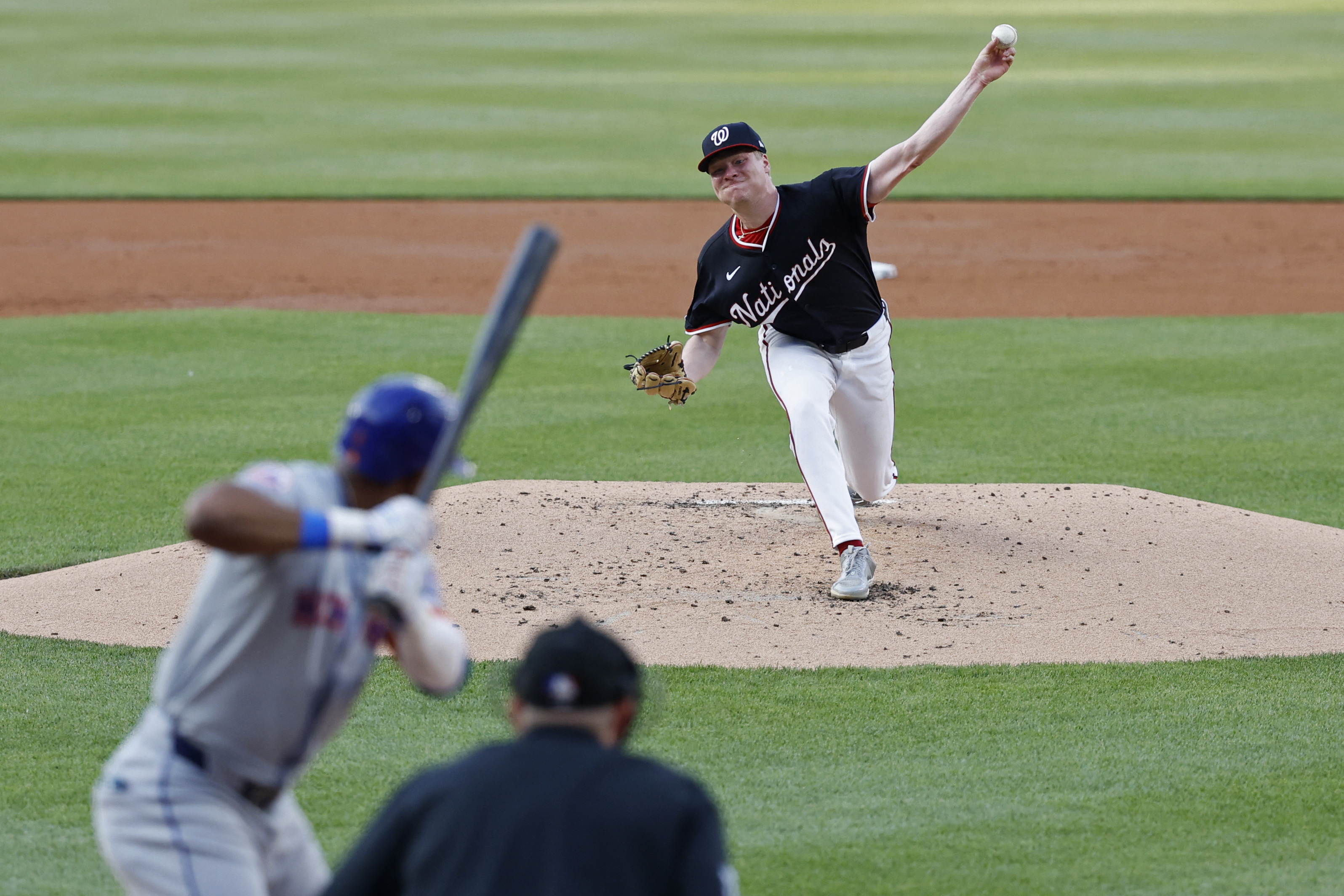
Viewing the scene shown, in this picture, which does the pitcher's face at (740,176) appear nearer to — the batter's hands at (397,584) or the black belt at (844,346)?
the black belt at (844,346)

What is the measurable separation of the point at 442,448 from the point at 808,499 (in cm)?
589

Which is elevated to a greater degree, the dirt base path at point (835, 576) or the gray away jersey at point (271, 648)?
the gray away jersey at point (271, 648)

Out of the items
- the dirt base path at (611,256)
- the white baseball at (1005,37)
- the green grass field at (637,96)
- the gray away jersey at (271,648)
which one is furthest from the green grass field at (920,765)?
the green grass field at (637,96)

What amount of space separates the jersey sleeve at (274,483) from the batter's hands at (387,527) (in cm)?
8

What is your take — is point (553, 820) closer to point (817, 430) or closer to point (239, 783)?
point (239, 783)

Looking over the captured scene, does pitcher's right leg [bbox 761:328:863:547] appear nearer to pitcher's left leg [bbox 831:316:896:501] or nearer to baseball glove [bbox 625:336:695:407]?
pitcher's left leg [bbox 831:316:896:501]

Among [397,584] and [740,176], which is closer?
[397,584]

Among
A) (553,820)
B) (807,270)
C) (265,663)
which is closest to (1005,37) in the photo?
(807,270)

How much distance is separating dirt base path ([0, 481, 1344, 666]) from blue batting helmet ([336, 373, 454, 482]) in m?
3.36

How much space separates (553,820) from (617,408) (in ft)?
29.3

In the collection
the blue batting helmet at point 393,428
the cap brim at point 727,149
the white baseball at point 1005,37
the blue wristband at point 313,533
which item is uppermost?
the white baseball at point 1005,37

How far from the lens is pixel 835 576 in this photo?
753 cm

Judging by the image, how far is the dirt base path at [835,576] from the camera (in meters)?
6.66

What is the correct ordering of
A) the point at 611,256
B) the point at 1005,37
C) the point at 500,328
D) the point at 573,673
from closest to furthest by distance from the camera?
the point at 573,673
the point at 500,328
the point at 1005,37
the point at 611,256
